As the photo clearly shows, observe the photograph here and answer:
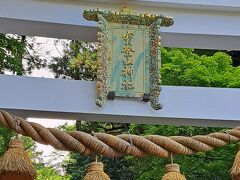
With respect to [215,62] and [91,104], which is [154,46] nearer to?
[91,104]

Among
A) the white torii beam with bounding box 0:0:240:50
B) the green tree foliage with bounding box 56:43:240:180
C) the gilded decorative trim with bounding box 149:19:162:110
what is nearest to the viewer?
the gilded decorative trim with bounding box 149:19:162:110

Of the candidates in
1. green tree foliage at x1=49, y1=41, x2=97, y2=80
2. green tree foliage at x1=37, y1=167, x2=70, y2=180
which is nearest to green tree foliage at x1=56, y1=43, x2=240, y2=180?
A: green tree foliage at x1=49, y1=41, x2=97, y2=80

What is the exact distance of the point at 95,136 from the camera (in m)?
2.28

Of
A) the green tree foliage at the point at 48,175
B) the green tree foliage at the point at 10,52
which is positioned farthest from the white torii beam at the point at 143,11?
the green tree foliage at the point at 48,175

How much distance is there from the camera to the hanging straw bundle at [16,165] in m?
2.32

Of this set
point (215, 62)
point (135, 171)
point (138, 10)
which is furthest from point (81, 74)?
point (138, 10)

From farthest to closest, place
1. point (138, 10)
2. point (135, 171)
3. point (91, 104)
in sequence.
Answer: point (135, 171) < point (138, 10) < point (91, 104)

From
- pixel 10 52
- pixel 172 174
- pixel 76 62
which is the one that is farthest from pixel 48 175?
pixel 172 174

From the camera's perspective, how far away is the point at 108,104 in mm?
3303

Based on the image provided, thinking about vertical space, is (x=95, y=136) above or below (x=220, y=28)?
below

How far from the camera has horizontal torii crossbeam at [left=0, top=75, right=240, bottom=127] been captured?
3.25 m

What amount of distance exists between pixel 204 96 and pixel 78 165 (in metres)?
6.58

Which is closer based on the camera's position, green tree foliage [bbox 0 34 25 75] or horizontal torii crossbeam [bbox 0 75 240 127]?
horizontal torii crossbeam [bbox 0 75 240 127]

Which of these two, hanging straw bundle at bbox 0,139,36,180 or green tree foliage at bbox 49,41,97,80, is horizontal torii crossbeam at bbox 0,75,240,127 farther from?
green tree foliage at bbox 49,41,97,80
